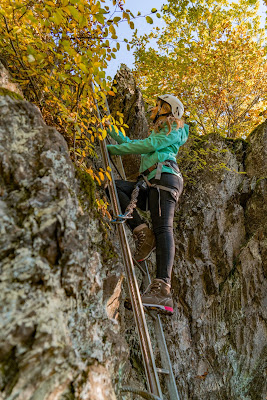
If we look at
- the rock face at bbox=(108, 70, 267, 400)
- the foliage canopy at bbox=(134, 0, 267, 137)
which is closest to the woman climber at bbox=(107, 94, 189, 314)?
the rock face at bbox=(108, 70, 267, 400)

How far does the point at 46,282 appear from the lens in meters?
2.46

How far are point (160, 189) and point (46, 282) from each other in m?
2.72

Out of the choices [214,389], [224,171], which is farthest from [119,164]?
[214,389]

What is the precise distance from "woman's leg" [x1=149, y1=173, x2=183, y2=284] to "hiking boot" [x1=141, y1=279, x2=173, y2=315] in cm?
12

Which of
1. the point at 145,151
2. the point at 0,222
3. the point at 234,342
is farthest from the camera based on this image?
A: the point at 234,342

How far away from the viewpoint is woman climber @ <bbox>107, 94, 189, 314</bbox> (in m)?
4.33

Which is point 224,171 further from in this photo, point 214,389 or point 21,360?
point 21,360

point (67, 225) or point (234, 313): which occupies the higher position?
point (67, 225)

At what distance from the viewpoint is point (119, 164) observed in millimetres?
6461

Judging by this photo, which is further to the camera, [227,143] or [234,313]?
[227,143]

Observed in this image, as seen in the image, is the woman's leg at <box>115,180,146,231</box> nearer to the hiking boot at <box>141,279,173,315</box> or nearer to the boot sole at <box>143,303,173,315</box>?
the hiking boot at <box>141,279,173,315</box>

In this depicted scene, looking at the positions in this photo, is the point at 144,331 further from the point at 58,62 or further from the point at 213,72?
the point at 213,72

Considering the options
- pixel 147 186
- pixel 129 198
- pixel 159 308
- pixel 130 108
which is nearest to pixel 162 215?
pixel 147 186

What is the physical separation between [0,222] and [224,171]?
20.0ft
